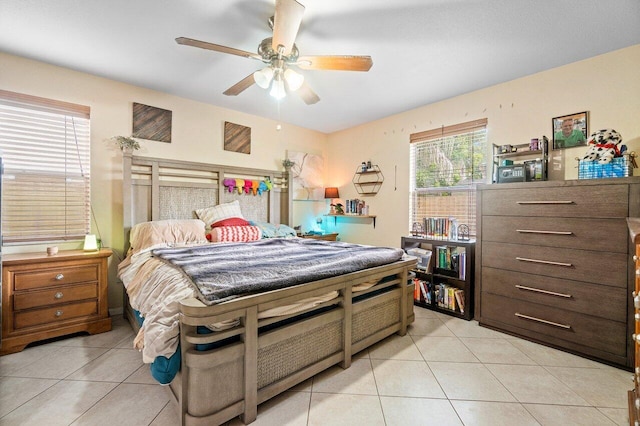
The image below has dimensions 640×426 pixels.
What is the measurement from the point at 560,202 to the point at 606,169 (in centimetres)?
40

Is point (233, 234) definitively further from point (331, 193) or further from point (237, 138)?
point (331, 193)

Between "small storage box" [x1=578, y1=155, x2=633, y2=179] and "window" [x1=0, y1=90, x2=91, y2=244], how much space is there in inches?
183

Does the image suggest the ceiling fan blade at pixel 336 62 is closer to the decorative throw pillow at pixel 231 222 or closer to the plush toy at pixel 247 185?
the decorative throw pillow at pixel 231 222

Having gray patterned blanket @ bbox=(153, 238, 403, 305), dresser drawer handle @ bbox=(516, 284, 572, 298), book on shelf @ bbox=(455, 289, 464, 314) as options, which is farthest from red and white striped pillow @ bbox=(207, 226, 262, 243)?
dresser drawer handle @ bbox=(516, 284, 572, 298)

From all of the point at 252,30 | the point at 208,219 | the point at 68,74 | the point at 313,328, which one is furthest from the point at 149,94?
the point at 313,328

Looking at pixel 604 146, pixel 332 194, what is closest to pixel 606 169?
pixel 604 146

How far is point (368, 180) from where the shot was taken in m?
4.26

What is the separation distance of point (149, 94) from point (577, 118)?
14.6 feet

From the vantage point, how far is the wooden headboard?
297cm

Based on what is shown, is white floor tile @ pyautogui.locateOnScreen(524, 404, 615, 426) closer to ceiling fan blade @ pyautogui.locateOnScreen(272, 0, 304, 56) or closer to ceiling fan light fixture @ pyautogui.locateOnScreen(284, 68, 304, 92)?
ceiling fan light fixture @ pyautogui.locateOnScreen(284, 68, 304, 92)

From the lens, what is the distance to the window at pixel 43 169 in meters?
2.43

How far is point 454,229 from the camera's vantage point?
3.12 meters

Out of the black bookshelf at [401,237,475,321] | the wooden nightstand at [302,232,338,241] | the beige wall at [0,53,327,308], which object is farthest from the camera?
the wooden nightstand at [302,232,338,241]

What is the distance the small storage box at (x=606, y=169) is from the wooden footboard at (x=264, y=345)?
1853 millimetres
